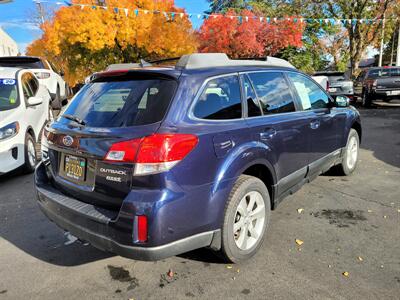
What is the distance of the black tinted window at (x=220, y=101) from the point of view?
113 inches

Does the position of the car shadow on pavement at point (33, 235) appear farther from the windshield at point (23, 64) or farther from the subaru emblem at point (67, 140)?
the windshield at point (23, 64)

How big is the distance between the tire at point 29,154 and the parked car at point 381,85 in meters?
12.9

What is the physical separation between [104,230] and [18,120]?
418 centimetres

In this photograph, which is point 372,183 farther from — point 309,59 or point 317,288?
point 309,59

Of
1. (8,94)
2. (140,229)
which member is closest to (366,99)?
(8,94)

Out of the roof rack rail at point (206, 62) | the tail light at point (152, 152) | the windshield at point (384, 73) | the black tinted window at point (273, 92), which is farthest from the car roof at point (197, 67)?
the windshield at point (384, 73)

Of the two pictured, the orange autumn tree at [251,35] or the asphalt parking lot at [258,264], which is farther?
the orange autumn tree at [251,35]

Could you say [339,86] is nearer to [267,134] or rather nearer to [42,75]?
→ [42,75]

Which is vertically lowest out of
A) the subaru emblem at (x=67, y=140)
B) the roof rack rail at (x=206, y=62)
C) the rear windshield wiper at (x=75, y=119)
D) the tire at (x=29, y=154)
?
the tire at (x=29, y=154)

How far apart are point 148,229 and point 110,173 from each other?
50 centimetres

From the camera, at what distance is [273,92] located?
3.74 metres

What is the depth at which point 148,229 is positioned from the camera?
2.48m

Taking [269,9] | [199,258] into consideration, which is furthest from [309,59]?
[199,258]

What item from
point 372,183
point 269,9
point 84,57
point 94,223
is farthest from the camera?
point 269,9
